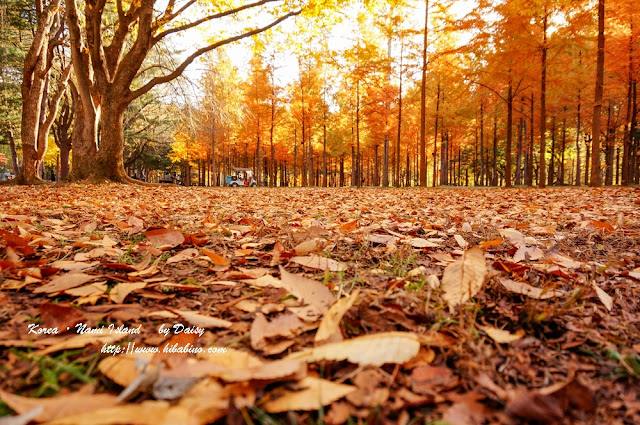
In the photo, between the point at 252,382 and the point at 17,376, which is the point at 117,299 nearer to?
the point at 17,376

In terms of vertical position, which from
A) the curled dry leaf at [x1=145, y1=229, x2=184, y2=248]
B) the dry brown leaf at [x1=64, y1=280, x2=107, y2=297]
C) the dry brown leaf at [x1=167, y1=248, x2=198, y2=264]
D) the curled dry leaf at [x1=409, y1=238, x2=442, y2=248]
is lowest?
the dry brown leaf at [x1=64, y1=280, x2=107, y2=297]

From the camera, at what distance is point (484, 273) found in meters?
1.03

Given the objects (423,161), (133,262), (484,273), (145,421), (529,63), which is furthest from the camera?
(423,161)

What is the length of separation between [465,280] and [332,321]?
0.47 meters

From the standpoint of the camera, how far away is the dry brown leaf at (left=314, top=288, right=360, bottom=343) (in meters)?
0.77

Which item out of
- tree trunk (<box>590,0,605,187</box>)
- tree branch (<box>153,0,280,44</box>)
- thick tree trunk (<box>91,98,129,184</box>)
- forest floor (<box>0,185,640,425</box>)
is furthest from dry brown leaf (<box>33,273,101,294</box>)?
tree trunk (<box>590,0,605,187</box>)

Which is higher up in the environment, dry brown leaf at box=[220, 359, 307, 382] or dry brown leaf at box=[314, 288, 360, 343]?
dry brown leaf at box=[314, 288, 360, 343]

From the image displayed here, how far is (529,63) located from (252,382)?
42.6ft

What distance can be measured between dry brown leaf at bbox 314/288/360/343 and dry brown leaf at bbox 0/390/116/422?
1.35 ft

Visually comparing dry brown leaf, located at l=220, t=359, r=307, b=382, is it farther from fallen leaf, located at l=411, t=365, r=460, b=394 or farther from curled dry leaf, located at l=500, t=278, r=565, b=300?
curled dry leaf, located at l=500, t=278, r=565, b=300

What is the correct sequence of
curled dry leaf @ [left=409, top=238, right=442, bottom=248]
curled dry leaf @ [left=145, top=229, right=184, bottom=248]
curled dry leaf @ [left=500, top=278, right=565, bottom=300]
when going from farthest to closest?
curled dry leaf @ [left=409, top=238, right=442, bottom=248], curled dry leaf @ [left=145, top=229, right=184, bottom=248], curled dry leaf @ [left=500, top=278, right=565, bottom=300]

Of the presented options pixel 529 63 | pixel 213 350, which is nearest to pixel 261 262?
pixel 213 350

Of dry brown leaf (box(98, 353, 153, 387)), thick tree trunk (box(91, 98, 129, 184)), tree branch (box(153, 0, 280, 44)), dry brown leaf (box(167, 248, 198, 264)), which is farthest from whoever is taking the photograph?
tree branch (box(153, 0, 280, 44))

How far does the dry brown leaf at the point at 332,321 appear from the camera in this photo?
2.53 ft
